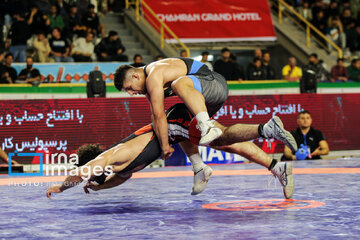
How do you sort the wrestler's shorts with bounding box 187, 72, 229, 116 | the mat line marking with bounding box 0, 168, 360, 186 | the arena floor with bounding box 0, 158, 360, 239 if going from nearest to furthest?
the arena floor with bounding box 0, 158, 360, 239
the wrestler's shorts with bounding box 187, 72, 229, 116
the mat line marking with bounding box 0, 168, 360, 186

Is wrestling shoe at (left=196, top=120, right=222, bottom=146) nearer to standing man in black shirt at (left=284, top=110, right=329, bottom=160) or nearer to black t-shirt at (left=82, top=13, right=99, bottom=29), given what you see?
standing man in black shirt at (left=284, top=110, right=329, bottom=160)

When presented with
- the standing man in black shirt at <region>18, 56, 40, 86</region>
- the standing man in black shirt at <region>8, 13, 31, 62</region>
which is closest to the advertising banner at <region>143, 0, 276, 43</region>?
the standing man in black shirt at <region>8, 13, 31, 62</region>

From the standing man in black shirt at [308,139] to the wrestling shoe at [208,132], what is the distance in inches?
199

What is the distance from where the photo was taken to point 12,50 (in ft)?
41.3

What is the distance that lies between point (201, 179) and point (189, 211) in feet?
2.18

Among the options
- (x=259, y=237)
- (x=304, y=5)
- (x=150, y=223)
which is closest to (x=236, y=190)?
(x=150, y=223)

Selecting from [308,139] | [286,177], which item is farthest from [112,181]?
[308,139]

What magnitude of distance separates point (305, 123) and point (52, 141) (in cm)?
382

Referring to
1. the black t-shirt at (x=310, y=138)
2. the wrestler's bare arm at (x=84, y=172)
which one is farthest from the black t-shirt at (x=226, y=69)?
the wrestler's bare arm at (x=84, y=172)

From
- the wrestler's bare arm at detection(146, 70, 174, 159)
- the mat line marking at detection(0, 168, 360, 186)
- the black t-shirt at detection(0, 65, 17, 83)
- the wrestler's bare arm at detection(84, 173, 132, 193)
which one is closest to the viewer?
the wrestler's bare arm at detection(146, 70, 174, 159)

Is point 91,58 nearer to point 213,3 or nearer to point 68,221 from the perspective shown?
point 213,3

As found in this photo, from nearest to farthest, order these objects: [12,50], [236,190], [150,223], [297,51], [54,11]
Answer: [150,223] < [236,190] < [12,50] < [54,11] < [297,51]

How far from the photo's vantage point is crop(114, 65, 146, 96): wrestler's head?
16.5ft

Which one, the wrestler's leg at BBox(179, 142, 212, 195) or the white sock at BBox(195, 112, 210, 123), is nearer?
the white sock at BBox(195, 112, 210, 123)
